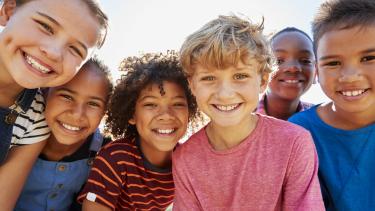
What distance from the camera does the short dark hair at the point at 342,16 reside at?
236 centimetres

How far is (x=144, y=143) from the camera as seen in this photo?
287 cm

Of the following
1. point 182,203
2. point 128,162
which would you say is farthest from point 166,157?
point 182,203

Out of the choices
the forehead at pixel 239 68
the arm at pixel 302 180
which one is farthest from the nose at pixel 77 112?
the arm at pixel 302 180

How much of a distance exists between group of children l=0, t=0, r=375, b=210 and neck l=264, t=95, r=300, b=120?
2.70ft

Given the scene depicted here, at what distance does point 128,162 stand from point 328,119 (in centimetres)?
153

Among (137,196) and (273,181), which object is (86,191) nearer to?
(137,196)

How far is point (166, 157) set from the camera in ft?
9.51

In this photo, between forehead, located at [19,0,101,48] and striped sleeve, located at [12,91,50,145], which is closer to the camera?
forehead, located at [19,0,101,48]

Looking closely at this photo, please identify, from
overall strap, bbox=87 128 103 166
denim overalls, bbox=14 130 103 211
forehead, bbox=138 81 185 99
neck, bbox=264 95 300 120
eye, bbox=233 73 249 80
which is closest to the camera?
eye, bbox=233 73 249 80

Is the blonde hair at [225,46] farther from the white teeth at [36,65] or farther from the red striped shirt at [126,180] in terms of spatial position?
the white teeth at [36,65]

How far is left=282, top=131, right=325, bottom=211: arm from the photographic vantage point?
207 centimetres

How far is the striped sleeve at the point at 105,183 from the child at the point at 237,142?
1.52ft

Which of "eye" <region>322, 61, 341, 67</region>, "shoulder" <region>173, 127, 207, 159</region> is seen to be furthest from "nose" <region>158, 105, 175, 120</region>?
"eye" <region>322, 61, 341, 67</region>

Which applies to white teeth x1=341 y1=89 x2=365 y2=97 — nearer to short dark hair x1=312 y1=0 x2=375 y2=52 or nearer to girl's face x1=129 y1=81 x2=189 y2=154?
short dark hair x1=312 y1=0 x2=375 y2=52
